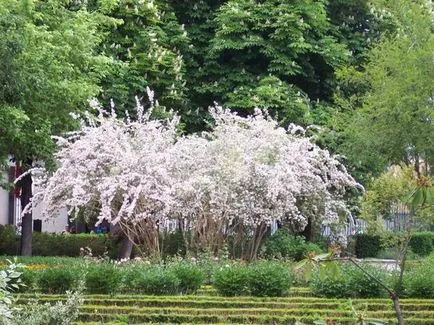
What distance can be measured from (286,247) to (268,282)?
7.77m

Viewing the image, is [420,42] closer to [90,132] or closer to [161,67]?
[161,67]

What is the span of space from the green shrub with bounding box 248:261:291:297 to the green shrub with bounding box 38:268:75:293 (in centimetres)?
220

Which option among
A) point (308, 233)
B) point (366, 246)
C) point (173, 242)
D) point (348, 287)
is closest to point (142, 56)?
point (173, 242)

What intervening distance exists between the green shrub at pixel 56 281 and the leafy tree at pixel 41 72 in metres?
5.21

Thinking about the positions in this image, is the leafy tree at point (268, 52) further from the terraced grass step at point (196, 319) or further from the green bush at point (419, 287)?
the terraced grass step at point (196, 319)

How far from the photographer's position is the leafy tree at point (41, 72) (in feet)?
52.0

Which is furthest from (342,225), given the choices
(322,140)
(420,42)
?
(420,42)

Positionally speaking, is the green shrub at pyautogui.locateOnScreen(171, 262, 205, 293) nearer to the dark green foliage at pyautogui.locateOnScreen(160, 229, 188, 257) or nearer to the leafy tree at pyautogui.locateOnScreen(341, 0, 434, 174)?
the dark green foliage at pyautogui.locateOnScreen(160, 229, 188, 257)

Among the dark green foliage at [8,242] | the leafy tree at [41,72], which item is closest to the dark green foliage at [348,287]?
the leafy tree at [41,72]

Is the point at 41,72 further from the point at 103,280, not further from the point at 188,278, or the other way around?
the point at 188,278

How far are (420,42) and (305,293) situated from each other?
10999 mm

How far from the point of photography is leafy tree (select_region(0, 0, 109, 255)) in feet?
52.0

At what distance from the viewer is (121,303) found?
10062 millimetres

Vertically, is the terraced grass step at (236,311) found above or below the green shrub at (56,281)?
below
